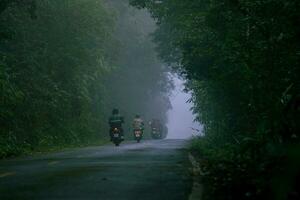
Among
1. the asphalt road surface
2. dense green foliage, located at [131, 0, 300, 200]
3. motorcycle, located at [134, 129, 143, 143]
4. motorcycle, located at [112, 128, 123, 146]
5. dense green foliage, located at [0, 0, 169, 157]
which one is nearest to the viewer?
dense green foliage, located at [131, 0, 300, 200]

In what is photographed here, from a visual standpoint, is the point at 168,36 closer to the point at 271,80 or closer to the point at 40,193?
the point at 271,80

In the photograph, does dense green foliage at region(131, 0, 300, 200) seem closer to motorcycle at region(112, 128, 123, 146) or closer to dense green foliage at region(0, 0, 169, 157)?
motorcycle at region(112, 128, 123, 146)

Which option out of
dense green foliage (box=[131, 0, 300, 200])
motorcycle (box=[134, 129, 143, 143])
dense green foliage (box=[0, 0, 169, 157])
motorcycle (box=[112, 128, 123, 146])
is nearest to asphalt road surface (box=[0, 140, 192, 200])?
dense green foliage (box=[131, 0, 300, 200])

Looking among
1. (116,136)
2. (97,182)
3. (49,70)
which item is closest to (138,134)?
(116,136)

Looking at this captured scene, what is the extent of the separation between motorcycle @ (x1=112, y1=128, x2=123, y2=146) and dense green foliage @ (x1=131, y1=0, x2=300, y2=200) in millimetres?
5852

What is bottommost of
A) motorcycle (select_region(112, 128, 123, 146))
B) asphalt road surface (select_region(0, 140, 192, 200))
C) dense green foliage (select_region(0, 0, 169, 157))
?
asphalt road surface (select_region(0, 140, 192, 200))

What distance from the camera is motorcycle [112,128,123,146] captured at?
29156 millimetres

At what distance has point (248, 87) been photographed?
581 inches

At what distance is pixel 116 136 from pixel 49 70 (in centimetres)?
597

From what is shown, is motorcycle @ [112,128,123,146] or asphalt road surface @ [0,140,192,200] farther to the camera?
motorcycle @ [112,128,123,146]

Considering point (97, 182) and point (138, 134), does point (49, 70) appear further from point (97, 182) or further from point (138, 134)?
point (97, 182)

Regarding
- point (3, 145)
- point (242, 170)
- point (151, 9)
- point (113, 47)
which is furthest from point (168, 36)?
point (242, 170)

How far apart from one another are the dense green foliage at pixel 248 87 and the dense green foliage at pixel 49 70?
7.27m

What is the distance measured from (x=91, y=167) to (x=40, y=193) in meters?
4.81
